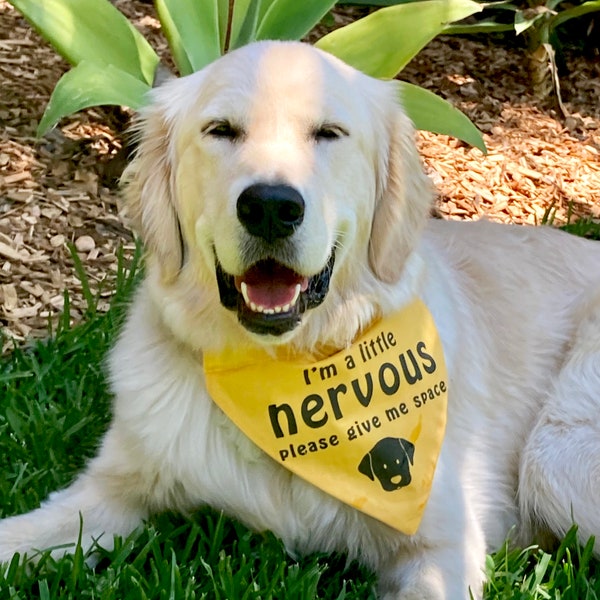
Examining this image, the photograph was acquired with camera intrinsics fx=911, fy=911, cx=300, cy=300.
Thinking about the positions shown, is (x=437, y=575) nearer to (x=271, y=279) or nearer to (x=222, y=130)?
(x=271, y=279)

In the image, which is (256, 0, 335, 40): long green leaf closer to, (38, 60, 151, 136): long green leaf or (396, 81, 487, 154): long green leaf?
(396, 81, 487, 154): long green leaf

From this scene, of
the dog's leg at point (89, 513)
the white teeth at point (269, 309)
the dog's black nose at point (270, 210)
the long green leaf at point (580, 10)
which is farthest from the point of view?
the long green leaf at point (580, 10)

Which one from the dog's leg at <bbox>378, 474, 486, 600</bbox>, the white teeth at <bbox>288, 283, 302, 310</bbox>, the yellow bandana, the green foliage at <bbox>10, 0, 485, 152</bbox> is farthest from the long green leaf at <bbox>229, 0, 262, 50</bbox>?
the dog's leg at <bbox>378, 474, 486, 600</bbox>

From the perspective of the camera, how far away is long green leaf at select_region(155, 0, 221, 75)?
12.0 feet

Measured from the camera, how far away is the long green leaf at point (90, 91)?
310 cm

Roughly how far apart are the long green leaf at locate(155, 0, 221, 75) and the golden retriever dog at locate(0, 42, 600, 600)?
3.87ft

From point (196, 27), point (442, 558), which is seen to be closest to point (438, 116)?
point (196, 27)

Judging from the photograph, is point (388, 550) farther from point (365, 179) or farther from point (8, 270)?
point (8, 270)

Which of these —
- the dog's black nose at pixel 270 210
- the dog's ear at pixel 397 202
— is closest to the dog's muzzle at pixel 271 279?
the dog's black nose at pixel 270 210

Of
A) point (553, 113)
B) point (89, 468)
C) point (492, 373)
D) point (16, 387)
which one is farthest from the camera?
point (553, 113)

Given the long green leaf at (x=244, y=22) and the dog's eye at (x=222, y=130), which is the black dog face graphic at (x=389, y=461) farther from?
the long green leaf at (x=244, y=22)

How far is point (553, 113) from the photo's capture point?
5.42 m

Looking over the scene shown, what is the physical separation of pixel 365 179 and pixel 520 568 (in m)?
1.16

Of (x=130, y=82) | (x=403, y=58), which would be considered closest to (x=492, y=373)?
(x=403, y=58)
